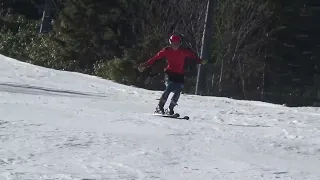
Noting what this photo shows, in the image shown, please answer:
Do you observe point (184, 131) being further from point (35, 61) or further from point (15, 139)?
point (35, 61)

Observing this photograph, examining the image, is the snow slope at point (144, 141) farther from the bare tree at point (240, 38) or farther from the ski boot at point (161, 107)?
the bare tree at point (240, 38)

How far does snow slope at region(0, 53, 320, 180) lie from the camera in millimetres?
6801

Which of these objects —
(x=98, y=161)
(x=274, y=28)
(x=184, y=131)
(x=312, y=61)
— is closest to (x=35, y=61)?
(x=274, y=28)

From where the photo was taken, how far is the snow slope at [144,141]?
680 centimetres

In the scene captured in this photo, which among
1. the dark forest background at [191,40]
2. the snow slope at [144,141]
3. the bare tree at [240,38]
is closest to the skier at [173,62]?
the snow slope at [144,141]

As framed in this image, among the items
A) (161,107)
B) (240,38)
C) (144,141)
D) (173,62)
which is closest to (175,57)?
(173,62)

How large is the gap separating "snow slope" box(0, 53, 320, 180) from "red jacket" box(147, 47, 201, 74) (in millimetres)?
929

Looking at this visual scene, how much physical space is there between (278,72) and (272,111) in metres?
15.7

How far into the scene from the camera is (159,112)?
39.4 ft

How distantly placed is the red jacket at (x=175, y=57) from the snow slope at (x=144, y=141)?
0.93 metres

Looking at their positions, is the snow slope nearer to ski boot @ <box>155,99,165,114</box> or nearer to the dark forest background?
ski boot @ <box>155,99,165,114</box>

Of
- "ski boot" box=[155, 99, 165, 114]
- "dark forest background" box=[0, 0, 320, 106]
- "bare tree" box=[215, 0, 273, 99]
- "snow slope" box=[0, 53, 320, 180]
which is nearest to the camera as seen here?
"snow slope" box=[0, 53, 320, 180]

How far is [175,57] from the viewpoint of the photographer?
463 inches

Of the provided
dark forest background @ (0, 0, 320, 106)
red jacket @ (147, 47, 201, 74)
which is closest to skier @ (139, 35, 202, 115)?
red jacket @ (147, 47, 201, 74)
